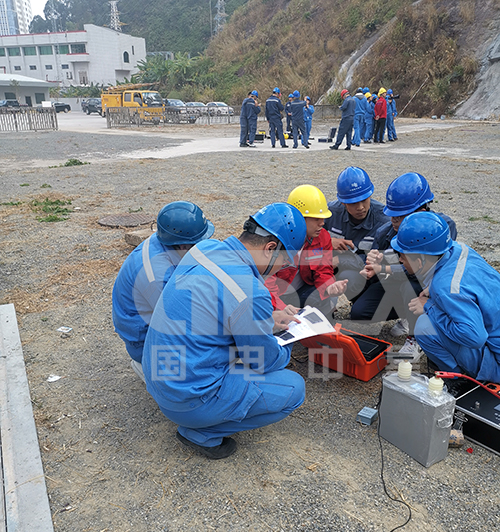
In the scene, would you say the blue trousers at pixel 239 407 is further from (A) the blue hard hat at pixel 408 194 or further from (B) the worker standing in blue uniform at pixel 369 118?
(B) the worker standing in blue uniform at pixel 369 118

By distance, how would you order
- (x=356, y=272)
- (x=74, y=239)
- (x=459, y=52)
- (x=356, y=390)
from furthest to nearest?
(x=459, y=52) → (x=74, y=239) → (x=356, y=272) → (x=356, y=390)

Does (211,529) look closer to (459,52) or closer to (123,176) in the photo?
(123,176)

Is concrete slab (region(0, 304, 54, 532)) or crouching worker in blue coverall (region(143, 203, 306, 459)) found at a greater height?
crouching worker in blue coverall (region(143, 203, 306, 459))

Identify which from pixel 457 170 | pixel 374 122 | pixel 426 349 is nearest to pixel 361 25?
pixel 374 122

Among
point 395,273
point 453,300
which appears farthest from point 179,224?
point 395,273

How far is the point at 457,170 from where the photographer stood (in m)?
11.2

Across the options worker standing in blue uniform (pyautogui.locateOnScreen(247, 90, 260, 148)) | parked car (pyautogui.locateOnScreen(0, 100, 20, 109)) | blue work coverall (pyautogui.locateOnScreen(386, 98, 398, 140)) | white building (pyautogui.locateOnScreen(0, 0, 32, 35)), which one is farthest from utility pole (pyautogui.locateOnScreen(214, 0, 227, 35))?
white building (pyautogui.locateOnScreen(0, 0, 32, 35))

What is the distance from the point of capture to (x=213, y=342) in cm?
222

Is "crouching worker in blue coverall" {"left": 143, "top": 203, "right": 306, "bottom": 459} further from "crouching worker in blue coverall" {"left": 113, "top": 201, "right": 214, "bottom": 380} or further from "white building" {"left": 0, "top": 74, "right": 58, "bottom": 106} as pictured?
"white building" {"left": 0, "top": 74, "right": 58, "bottom": 106}

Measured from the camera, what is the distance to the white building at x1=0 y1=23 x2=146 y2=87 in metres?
68.3

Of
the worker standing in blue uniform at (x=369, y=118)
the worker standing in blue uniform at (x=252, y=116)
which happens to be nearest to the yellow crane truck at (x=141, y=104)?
the worker standing in blue uniform at (x=252, y=116)

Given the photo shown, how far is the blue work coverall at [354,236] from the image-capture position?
13.3ft

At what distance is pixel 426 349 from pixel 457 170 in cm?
957

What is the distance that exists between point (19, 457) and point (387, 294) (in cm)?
286
